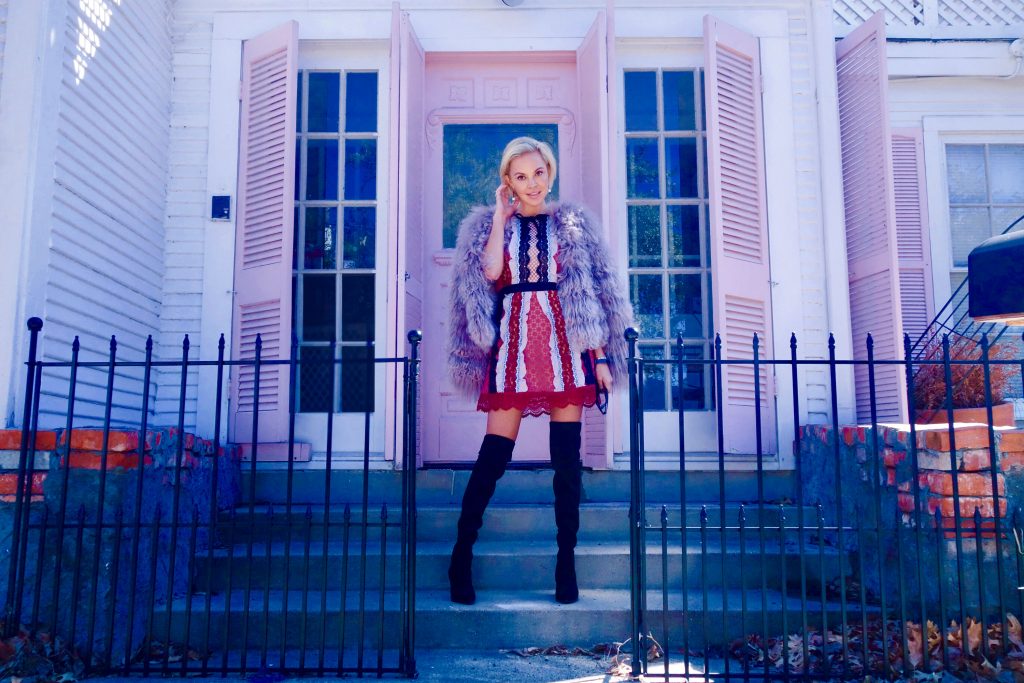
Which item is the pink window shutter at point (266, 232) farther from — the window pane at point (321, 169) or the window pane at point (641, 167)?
the window pane at point (641, 167)

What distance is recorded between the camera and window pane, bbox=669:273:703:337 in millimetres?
4926

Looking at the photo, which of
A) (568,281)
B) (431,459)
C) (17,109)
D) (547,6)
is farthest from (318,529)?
(547,6)

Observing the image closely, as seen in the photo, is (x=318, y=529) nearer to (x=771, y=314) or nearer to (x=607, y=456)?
(x=607, y=456)

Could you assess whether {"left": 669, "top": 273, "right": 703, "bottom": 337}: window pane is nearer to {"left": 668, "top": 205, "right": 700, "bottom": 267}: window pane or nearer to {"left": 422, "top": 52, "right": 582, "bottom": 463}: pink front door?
{"left": 668, "top": 205, "right": 700, "bottom": 267}: window pane

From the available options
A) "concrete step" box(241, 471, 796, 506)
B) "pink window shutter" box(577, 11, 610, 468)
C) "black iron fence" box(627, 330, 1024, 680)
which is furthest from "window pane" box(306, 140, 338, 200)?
"black iron fence" box(627, 330, 1024, 680)

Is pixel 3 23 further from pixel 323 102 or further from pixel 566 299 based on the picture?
pixel 566 299

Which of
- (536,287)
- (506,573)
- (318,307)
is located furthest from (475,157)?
(506,573)

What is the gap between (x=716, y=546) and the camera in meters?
3.82

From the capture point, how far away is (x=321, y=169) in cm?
497

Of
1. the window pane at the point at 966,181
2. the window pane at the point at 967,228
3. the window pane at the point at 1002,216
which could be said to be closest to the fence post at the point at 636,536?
the window pane at the point at 967,228

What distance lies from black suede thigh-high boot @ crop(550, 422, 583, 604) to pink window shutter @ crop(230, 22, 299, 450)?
1.82m

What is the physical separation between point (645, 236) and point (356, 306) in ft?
5.57

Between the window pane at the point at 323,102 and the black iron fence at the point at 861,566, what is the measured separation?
2739mm

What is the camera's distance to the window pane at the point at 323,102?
500cm
